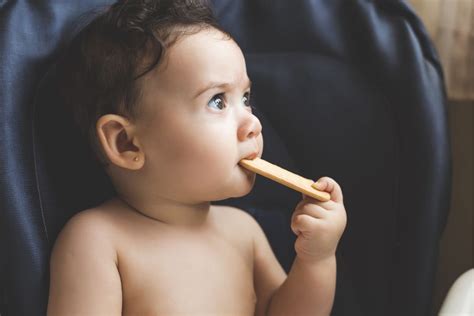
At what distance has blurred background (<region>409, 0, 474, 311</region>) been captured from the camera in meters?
1.13

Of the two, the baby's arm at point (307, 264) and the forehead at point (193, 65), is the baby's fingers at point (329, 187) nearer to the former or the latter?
the baby's arm at point (307, 264)

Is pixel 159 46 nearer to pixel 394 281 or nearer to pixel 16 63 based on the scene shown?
pixel 16 63

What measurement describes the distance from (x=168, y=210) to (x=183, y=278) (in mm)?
94

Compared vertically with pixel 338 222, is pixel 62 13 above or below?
above

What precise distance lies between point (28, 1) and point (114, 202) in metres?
0.29

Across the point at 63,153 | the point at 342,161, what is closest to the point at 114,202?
the point at 63,153

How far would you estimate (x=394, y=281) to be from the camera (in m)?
0.99

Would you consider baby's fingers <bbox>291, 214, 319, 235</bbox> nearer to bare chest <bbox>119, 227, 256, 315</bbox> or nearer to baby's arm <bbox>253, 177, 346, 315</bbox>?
baby's arm <bbox>253, 177, 346, 315</bbox>

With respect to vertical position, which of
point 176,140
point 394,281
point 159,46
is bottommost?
point 394,281

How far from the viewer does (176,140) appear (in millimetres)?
843

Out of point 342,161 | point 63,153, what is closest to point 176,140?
point 63,153

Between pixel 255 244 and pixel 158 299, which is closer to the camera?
pixel 158 299

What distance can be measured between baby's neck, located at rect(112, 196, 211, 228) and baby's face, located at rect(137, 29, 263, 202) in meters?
0.04

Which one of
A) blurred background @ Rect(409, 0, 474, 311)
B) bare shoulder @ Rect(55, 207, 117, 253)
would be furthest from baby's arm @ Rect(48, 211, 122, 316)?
blurred background @ Rect(409, 0, 474, 311)
